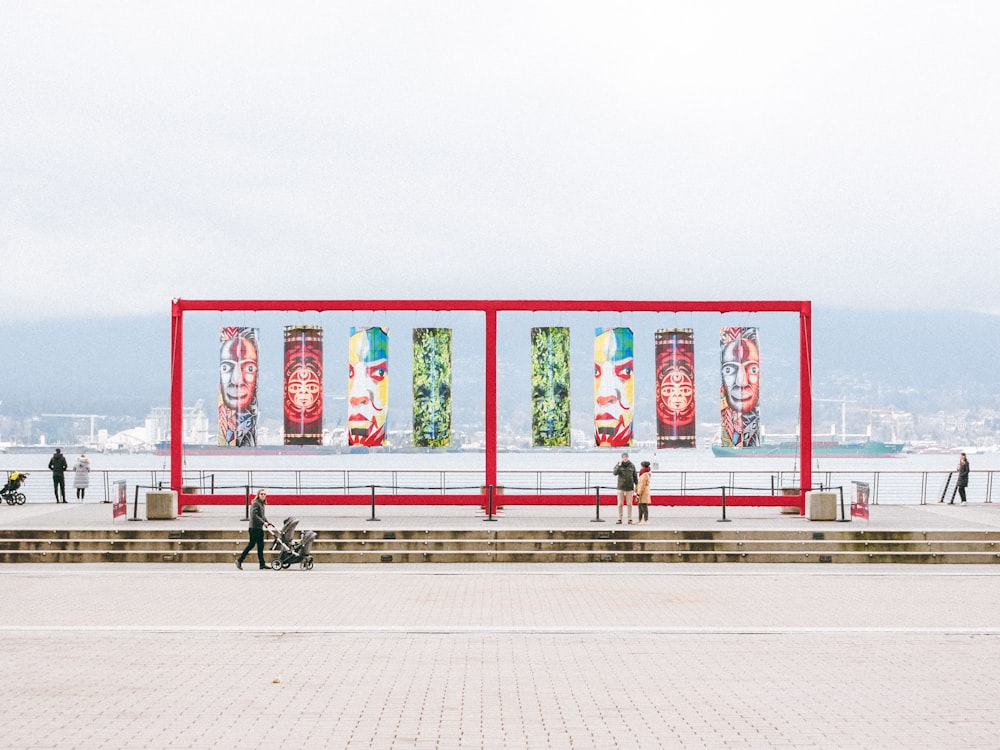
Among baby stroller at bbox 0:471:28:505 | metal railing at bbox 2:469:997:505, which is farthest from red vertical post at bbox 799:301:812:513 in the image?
baby stroller at bbox 0:471:28:505

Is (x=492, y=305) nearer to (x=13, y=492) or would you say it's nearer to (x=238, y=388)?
(x=238, y=388)

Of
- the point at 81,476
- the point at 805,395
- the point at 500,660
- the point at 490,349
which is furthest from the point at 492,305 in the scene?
the point at 500,660

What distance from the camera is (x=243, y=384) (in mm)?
30391

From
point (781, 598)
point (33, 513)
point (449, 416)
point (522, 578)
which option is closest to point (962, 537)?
point (781, 598)

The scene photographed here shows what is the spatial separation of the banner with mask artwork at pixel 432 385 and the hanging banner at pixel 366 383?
33.5 inches

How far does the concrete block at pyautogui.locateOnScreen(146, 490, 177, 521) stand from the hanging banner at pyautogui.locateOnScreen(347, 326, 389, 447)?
487 cm

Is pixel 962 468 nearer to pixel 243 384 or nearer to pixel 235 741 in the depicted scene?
pixel 243 384

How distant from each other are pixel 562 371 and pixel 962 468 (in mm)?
12764

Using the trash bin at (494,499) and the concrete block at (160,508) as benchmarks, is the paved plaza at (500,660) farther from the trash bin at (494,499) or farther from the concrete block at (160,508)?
the trash bin at (494,499)

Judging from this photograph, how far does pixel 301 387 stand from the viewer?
30.5 meters

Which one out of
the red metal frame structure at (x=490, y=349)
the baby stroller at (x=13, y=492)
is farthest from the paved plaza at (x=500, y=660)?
the baby stroller at (x=13, y=492)

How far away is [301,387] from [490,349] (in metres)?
4.98

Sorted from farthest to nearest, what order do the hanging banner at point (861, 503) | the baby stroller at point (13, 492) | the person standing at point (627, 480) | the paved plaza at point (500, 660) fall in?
the baby stroller at point (13, 492)
the person standing at point (627, 480)
the hanging banner at point (861, 503)
the paved plaza at point (500, 660)

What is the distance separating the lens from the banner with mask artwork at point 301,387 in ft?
99.8
